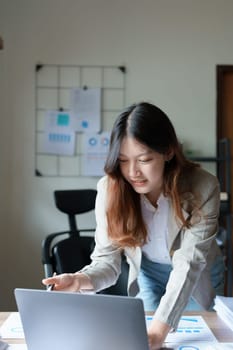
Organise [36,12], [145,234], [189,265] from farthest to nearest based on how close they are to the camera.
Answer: [36,12] → [145,234] → [189,265]

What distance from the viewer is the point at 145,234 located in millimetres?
1280

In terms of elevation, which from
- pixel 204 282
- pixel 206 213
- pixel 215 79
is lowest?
pixel 204 282

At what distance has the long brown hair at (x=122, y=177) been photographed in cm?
111

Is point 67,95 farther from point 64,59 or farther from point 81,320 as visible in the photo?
point 81,320

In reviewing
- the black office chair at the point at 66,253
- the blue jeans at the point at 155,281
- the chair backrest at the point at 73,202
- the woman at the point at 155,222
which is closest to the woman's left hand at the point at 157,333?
the woman at the point at 155,222

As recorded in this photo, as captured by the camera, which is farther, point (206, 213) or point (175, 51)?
point (175, 51)

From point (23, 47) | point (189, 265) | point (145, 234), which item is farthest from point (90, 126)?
point (189, 265)

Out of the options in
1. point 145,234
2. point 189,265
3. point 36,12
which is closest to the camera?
point 189,265

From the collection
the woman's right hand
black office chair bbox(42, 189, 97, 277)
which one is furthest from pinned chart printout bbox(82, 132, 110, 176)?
the woman's right hand

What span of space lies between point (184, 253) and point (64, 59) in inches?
76.2

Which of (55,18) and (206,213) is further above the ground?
(55,18)

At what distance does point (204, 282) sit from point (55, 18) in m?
2.09

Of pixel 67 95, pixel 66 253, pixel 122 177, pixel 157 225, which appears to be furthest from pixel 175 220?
pixel 67 95

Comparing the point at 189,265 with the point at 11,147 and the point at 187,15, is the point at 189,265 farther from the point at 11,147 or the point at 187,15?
the point at 187,15
